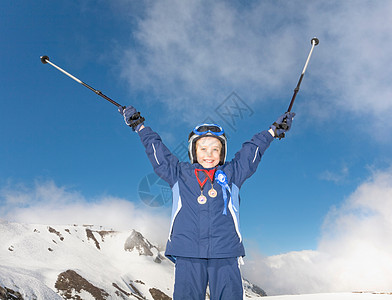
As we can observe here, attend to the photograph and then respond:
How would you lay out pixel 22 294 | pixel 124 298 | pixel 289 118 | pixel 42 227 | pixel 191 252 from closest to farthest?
pixel 191 252 < pixel 289 118 < pixel 22 294 < pixel 124 298 < pixel 42 227

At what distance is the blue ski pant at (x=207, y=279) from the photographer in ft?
17.2

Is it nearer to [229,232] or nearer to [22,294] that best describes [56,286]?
[22,294]

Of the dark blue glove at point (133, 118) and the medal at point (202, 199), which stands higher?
the dark blue glove at point (133, 118)

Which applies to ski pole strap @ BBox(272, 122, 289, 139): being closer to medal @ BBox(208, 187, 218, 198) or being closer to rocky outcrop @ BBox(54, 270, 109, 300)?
medal @ BBox(208, 187, 218, 198)


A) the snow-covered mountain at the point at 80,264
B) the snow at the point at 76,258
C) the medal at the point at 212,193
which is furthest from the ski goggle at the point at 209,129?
the snow at the point at 76,258

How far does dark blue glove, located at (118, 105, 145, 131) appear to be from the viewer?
7020mm

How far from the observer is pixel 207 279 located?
5.54 metres

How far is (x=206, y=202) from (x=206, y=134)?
5.38 ft

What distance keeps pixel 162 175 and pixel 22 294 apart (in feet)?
98.5

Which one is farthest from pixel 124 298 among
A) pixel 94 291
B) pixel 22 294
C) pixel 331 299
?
pixel 331 299

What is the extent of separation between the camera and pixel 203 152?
6.61 m

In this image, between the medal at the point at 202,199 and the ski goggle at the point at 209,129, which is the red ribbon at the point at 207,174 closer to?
the medal at the point at 202,199

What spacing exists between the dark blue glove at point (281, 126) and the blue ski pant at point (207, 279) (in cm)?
304

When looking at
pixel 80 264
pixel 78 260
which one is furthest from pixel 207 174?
pixel 78 260
